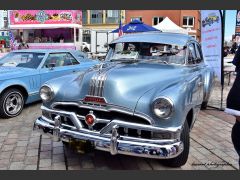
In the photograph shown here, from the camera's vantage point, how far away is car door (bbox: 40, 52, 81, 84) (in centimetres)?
660

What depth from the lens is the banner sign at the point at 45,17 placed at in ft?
64.4

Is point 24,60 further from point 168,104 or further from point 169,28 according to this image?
point 169,28

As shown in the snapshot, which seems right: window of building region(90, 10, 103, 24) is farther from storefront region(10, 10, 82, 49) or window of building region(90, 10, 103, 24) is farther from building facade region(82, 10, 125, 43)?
storefront region(10, 10, 82, 49)

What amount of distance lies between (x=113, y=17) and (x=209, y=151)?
119 feet

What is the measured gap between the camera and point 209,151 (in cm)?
416

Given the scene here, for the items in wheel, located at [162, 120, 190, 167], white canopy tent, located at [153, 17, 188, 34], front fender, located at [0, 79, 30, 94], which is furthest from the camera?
white canopy tent, located at [153, 17, 188, 34]

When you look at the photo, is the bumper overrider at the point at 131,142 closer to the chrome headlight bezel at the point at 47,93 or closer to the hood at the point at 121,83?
the hood at the point at 121,83

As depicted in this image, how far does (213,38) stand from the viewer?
Result: 6.54m

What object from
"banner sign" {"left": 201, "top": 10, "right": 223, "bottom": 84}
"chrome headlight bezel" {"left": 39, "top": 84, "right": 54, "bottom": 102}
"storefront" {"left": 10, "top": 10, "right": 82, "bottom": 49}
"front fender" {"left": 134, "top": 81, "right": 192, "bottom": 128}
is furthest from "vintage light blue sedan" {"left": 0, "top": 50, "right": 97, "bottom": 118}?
"storefront" {"left": 10, "top": 10, "right": 82, "bottom": 49}

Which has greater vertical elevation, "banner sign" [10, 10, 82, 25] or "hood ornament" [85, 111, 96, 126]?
"banner sign" [10, 10, 82, 25]

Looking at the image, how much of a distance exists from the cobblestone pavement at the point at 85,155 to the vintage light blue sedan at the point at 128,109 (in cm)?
42

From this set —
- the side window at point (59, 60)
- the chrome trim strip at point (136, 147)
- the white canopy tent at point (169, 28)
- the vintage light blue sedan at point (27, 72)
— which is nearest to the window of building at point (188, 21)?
the white canopy tent at point (169, 28)

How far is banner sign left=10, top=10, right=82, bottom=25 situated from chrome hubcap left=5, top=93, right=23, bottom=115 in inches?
573

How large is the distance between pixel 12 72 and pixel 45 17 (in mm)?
15387
